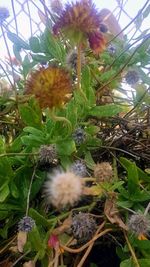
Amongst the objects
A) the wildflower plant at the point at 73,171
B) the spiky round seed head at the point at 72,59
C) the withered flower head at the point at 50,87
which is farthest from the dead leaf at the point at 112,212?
the spiky round seed head at the point at 72,59

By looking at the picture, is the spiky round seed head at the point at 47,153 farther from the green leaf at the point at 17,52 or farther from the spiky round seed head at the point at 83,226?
the green leaf at the point at 17,52

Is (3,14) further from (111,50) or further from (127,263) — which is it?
(127,263)

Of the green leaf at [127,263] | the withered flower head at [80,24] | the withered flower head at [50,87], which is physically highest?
the withered flower head at [80,24]

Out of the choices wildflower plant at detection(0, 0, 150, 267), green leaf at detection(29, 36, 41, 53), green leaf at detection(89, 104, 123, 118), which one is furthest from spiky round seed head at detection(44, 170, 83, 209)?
green leaf at detection(29, 36, 41, 53)

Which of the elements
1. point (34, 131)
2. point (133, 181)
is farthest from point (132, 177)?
point (34, 131)

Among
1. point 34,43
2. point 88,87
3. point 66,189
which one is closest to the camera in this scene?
point 66,189

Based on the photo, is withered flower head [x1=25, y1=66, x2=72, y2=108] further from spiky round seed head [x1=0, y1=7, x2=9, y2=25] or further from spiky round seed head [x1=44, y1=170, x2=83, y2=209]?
spiky round seed head [x1=0, y1=7, x2=9, y2=25]
